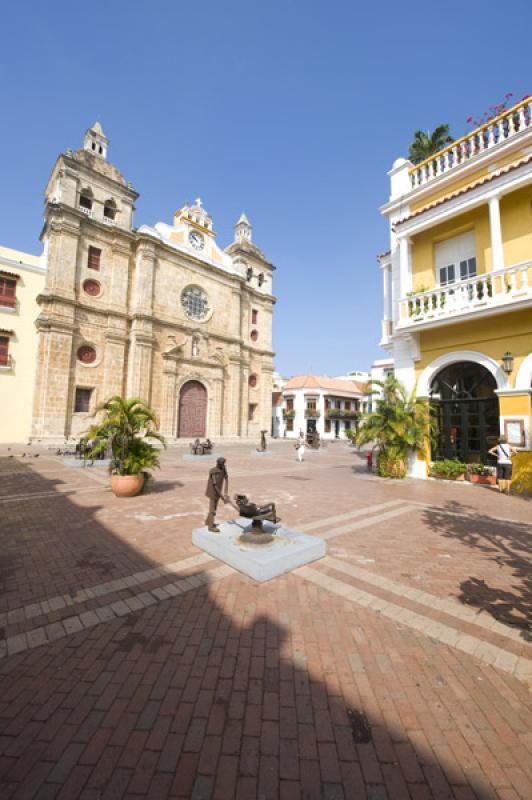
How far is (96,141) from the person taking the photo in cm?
2425

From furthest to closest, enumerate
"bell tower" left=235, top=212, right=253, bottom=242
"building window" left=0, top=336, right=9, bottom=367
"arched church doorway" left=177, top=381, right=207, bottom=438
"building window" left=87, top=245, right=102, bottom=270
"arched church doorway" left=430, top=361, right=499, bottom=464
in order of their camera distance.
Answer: "bell tower" left=235, top=212, right=253, bottom=242 → "arched church doorway" left=177, top=381, right=207, bottom=438 → "building window" left=87, top=245, right=102, bottom=270 → "building window" left=0, top=336, right=9, bottom=367 → "arched church doorway" left=430, top=361, right=499, bottom=464

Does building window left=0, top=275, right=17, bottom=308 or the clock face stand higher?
the clock face

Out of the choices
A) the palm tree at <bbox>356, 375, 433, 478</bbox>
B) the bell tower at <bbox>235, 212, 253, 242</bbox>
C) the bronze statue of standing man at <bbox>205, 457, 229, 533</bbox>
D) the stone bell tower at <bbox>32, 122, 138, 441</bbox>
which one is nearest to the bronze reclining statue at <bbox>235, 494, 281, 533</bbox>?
the bronze statue of standing man at <bbox>205, 457, 229, 533</bbox>

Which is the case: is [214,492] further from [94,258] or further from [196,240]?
[196,240]

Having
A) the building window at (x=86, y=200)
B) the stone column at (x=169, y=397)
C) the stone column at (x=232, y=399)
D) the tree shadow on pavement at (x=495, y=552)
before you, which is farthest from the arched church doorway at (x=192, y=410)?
the tree shadow on pavement at (x=495, y=552)

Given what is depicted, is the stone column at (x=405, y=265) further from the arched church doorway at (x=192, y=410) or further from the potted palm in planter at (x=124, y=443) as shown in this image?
the arched church doorway at (x=192, y=410)

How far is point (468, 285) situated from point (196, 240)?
82.9 feet

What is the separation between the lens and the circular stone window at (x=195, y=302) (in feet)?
90.7

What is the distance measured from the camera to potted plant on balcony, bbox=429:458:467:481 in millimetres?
11048

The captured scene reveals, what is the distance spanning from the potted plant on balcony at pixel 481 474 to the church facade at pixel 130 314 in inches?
772

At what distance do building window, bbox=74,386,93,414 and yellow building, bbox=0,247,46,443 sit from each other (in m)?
2.43

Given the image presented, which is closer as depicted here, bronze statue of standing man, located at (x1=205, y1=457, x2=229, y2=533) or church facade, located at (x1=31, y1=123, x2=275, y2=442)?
bronze statue of standing man, located at (x1=205, y1=457, x2=229, y2=533)

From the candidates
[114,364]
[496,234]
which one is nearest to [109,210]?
[114,364]

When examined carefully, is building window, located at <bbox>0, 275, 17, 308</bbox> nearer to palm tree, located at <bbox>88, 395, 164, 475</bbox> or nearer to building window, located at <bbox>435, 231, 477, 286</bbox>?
palm tree, located at <bbox>88, 395, 164, 475</bbox>
